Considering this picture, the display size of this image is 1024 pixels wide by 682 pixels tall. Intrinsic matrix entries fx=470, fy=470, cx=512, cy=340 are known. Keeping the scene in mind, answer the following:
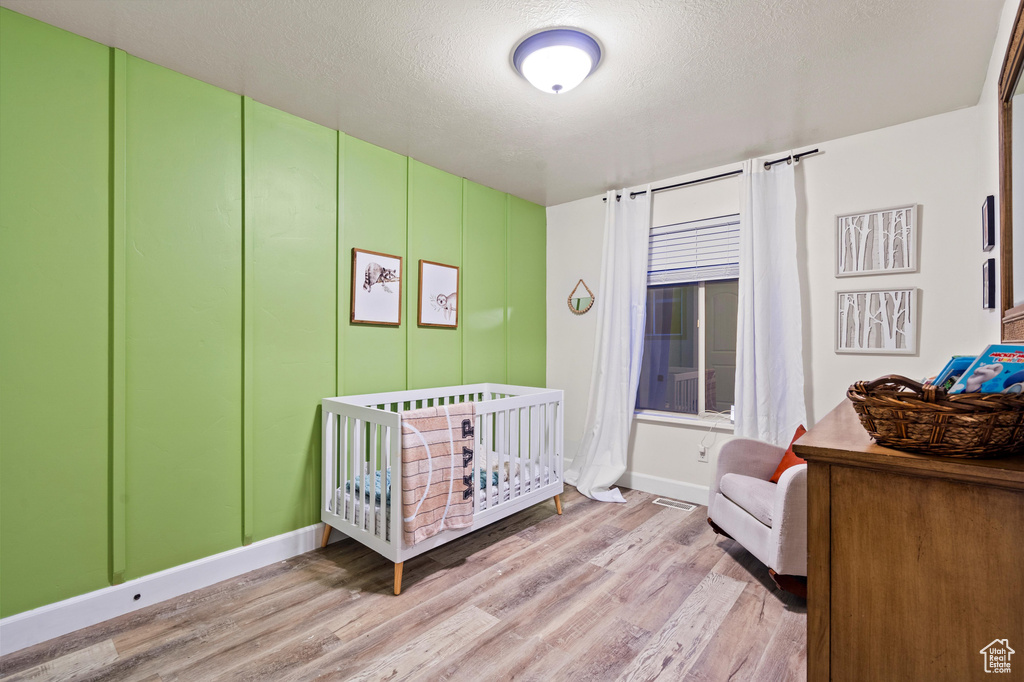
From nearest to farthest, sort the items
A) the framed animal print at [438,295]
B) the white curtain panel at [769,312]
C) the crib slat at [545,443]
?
the white curtain panel at [769,312]
the crib slat at [545,443]
the framed animal print at [438,295]

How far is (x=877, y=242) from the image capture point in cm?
254

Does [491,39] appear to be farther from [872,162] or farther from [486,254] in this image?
[872,162]

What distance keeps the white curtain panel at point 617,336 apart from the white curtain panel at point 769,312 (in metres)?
0.70

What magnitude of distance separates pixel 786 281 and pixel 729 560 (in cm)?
160

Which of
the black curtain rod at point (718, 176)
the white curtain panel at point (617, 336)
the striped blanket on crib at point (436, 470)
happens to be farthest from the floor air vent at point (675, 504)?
the black curtain rod at point (718, 176)

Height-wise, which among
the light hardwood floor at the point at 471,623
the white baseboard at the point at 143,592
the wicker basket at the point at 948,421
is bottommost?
the light hardwood floor at the point at 471,623

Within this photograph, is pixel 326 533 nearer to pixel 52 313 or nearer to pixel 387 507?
pixel 387 507

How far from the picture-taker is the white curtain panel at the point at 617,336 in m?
3.40

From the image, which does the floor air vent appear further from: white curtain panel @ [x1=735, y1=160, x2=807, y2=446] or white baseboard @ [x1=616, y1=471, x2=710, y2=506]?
white curtain panel @ [x1=735, y1=160, x2=807, y2=446]

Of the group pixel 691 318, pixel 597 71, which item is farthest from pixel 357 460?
pixel 691 318

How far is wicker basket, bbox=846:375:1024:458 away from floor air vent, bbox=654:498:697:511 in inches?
100

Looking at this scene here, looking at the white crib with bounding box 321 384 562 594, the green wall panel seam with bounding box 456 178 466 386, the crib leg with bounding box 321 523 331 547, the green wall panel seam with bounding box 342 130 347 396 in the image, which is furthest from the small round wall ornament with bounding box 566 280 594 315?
the crib leg with bounding box 321 523 331 547

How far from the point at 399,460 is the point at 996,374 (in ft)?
6.25

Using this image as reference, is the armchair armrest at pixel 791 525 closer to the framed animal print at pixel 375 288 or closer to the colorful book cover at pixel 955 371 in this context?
the colorful book cover at pixel 955 371
